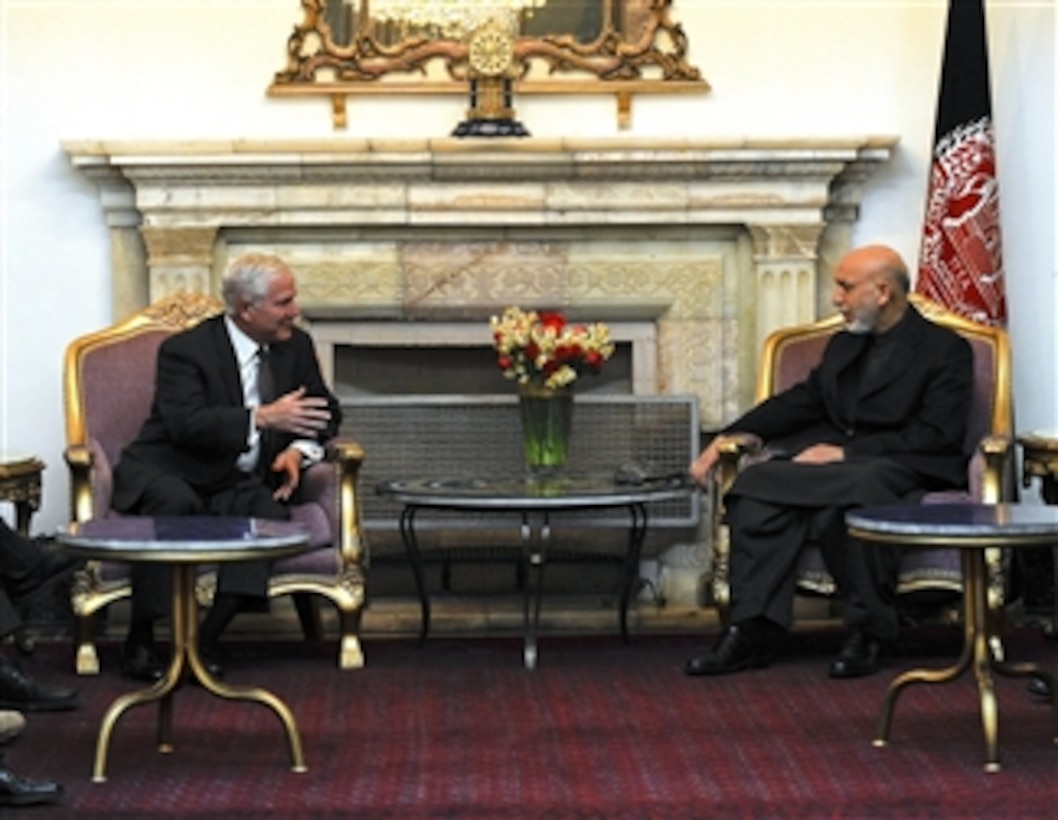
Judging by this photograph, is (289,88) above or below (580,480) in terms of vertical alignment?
above

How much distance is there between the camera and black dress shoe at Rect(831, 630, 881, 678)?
6777mm

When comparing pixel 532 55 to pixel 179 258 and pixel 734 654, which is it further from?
pixel 734 654

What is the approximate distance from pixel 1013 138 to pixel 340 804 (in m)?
4.15

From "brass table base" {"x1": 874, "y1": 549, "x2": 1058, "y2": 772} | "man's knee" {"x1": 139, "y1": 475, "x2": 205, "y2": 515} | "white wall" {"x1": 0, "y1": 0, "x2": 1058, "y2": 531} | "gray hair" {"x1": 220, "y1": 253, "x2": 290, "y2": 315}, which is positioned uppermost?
"white wall" {"x1": 0, "y1": 0, "x2": 1058, "y2": 531}

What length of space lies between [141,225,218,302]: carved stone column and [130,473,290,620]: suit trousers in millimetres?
1221

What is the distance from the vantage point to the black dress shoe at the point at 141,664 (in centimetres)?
684

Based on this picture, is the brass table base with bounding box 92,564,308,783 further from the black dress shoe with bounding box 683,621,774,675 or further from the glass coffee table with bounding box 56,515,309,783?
the black dress shoe with bounding box 683,621,774,675

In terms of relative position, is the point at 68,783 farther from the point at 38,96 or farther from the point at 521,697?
the point at 38,96

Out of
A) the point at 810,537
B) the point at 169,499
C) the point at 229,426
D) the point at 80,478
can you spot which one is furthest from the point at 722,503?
the point at 80,478

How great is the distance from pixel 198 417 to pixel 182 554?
180cm

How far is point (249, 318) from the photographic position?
279 inches

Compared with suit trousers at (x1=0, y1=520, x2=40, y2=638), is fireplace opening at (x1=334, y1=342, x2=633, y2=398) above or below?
above

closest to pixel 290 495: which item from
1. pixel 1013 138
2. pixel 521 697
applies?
pixel 521 697

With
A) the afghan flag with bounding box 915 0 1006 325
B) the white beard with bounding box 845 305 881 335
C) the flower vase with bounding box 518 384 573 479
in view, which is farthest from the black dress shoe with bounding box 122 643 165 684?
the afghan flag with bounding box 915 0 1006 325
